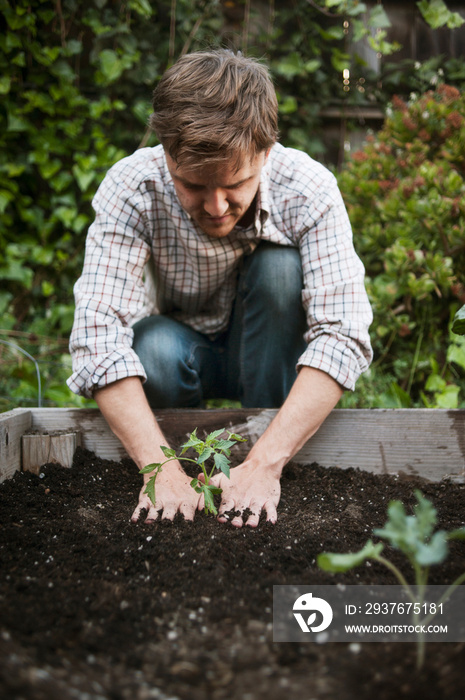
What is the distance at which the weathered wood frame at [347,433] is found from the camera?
1.59 m

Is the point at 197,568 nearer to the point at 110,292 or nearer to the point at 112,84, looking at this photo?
the point at 110,292

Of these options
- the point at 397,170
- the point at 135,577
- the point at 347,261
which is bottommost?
the point at 135,577

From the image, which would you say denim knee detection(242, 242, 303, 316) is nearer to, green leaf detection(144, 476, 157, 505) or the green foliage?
the green foliage

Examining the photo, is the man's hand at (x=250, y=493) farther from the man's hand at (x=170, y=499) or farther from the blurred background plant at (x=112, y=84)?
the blurred background plant at (x=112, y=84)

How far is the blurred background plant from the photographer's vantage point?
3037mm

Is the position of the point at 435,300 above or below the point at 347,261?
below

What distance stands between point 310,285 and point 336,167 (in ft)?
6.70

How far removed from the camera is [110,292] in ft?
5.32

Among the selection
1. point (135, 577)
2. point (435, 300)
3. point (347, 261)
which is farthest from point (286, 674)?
point (435, 300)

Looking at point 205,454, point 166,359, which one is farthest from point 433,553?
point 166,359

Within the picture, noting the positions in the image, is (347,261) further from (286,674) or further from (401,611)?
(286,674)

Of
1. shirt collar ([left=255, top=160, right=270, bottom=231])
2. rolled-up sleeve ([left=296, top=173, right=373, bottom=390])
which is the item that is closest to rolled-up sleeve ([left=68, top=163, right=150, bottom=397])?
shirt collar ([left=255, top=160, right=270, bottom=231])

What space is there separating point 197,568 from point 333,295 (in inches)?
34.4

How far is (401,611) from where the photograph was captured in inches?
34.4
